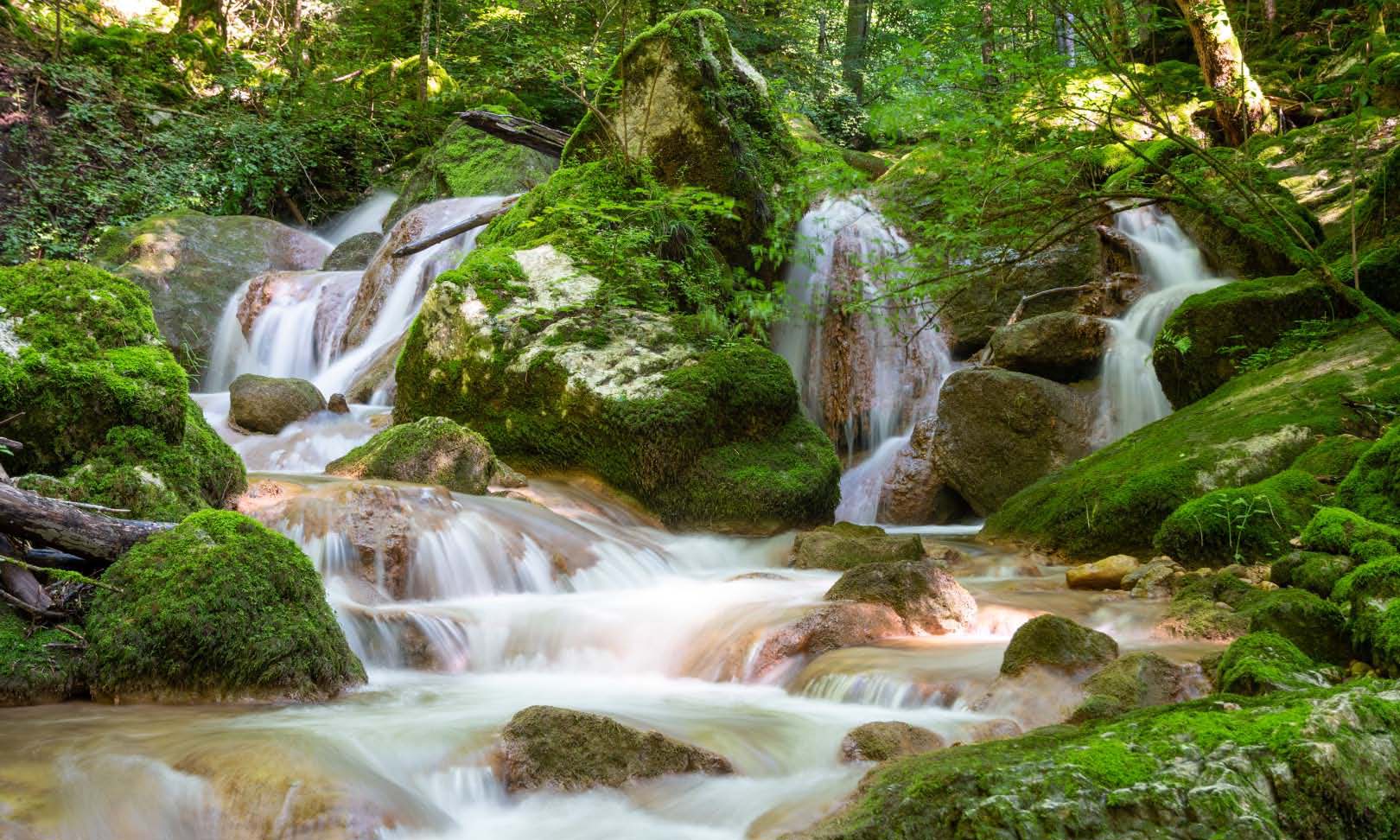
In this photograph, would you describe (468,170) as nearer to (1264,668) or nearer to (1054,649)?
(1054,649)

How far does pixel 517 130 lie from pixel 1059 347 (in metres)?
8.47

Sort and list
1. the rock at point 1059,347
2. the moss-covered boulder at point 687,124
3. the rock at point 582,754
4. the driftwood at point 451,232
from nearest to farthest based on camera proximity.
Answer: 1. the rock at point 582,754
2. the rock at point 1059,347
3. the moss-covered boulder at point 687,124
4. the driftwood at point 451,232

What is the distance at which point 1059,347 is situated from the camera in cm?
→ 1027

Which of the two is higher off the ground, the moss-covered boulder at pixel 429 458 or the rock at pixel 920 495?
the moss-covered boulder at pixel 429 458

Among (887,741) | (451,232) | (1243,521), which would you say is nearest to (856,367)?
(451,232)

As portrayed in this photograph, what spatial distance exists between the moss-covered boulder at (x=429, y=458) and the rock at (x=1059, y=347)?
5936 millimetres

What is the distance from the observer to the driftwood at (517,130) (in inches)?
545

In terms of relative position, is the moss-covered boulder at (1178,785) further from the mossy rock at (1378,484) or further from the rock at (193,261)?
the rock at (193,261)

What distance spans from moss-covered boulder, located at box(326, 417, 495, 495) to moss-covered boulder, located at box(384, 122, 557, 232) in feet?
30.5

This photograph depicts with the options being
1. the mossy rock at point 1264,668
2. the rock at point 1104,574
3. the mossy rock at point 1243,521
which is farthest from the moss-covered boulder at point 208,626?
the mossy rock at point 1243,521

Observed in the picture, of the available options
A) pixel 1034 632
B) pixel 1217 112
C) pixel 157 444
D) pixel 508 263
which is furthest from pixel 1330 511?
pixel 1217 112

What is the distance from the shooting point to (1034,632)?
4219 mm

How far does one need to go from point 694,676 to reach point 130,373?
12.2 ft

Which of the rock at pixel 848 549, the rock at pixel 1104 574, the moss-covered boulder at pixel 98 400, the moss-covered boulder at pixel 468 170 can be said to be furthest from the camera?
the moss-covered boulder at pixel 468 170
